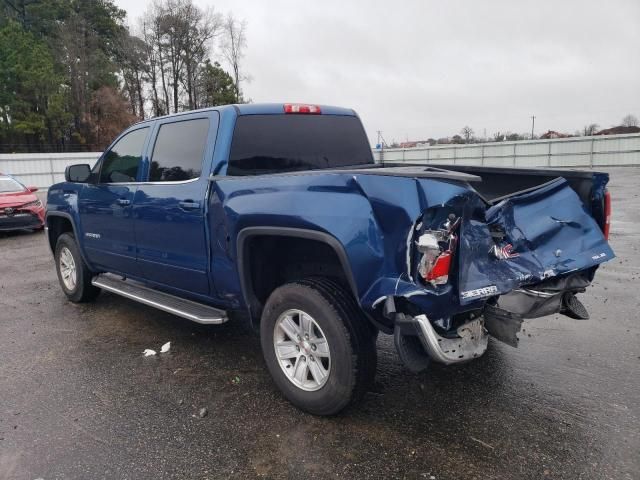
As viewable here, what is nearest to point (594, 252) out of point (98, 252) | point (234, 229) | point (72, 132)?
point (234, 229)

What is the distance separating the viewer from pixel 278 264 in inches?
146

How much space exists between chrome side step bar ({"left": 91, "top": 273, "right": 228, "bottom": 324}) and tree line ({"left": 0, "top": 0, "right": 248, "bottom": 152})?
3832 cm

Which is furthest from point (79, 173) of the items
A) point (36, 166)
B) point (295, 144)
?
point (36, 166)

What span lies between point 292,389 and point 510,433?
138 centimetres

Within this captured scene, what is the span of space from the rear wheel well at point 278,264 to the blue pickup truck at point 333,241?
1 cm

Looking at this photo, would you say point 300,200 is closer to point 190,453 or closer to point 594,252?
point 190,453

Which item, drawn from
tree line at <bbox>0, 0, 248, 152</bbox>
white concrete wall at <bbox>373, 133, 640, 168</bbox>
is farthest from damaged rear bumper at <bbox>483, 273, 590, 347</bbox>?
tree line at <bbox>0, 0, 248, 152</bbox>

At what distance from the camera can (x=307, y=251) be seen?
11.4 ft

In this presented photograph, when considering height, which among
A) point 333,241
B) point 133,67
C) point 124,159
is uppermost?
point 133,67

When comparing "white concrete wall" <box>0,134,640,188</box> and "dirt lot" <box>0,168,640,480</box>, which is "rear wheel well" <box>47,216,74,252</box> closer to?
"dirt lot" <box>0,168,640,480</box>

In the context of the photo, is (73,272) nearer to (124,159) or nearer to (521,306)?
(124,159)

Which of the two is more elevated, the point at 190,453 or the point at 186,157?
the point at 186,157

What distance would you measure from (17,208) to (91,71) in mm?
37801

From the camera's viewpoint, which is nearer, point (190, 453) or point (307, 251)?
point (190, 453)
